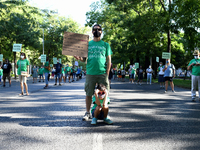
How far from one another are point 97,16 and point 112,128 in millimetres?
41263

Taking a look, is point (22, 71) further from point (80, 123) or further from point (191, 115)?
point (191, 115)

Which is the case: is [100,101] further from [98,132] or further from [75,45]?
[75,45]

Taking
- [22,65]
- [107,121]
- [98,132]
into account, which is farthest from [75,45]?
[22,65]

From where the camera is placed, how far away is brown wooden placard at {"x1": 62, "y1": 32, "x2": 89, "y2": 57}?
566 centimetres

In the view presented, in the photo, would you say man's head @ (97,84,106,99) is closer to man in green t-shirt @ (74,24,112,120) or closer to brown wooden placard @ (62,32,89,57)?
man in green t-shirt @ (74,24,112,120)

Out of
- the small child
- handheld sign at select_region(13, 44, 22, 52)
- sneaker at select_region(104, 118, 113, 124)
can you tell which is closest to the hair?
the small child

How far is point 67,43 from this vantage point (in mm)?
5805

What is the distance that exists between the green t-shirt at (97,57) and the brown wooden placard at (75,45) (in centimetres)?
14

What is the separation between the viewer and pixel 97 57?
567cm

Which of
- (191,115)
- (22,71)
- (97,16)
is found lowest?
(191,115)

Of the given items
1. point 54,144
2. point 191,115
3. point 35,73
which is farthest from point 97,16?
point 54,144

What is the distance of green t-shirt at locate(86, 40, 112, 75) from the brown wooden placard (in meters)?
0.14

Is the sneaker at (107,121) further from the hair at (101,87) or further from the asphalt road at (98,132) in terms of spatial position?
the hair at (101,87)

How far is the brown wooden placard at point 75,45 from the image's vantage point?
5.66 meters
